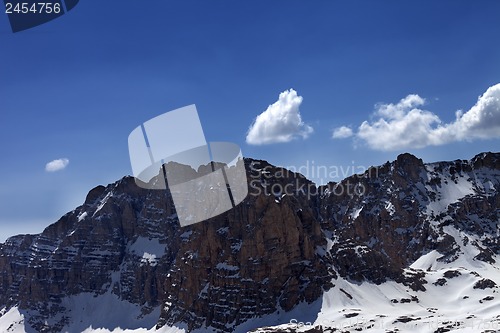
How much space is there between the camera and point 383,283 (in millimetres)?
198500

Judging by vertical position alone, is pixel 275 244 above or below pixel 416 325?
above

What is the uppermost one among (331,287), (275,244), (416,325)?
(275,244)

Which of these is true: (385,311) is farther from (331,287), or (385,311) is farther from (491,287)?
(491,287)

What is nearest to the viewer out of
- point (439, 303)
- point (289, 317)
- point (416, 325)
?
point (416, 325)

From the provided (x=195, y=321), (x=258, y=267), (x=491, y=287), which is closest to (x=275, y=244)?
(x=258, y=267)

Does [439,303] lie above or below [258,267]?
below

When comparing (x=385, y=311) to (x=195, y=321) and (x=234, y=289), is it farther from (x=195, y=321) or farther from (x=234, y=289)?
(x=195, y=321)

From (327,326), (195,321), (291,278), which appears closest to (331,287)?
(291,278)

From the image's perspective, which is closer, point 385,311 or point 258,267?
point 385,311

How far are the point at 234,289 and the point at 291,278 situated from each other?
61.2 feet

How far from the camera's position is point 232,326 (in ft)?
611

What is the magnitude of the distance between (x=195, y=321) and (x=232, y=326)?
17.9 metres

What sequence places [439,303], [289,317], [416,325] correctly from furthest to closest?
[439,303] < [289,317] < [416,325]

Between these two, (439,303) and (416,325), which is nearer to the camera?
(416,325)
